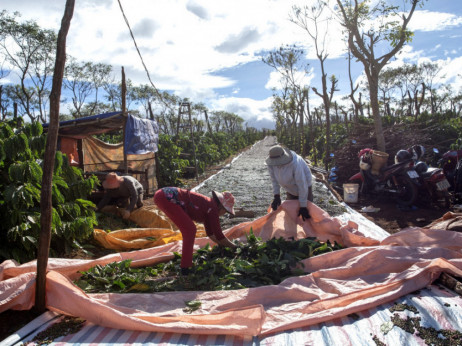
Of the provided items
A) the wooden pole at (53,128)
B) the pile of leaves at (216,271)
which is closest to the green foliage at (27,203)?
the pile of leaves at (216,271)

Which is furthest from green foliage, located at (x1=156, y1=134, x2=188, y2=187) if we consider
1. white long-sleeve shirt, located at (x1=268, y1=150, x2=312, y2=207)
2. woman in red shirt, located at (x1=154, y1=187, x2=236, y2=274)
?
woman in red shirt, located at (x1=154, y1=187, x2=236, y2=274)

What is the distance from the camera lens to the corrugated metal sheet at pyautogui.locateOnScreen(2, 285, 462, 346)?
2.21 meters

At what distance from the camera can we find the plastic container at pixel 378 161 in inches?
263

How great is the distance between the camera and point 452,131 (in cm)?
1046

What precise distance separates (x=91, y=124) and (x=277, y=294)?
18.1 ft

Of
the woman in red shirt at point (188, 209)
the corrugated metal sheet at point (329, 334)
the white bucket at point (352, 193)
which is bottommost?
the corrugated metal sheet at point (329, 334)

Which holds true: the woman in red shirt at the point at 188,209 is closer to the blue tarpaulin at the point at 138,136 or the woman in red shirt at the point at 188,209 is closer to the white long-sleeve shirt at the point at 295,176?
the white long-sleeve shirt at the point at 295,176

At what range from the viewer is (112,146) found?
916cm

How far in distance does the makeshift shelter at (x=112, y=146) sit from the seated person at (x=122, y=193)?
1.24 metres

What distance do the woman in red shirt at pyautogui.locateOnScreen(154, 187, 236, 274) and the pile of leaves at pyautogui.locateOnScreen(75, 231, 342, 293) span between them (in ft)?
0.80

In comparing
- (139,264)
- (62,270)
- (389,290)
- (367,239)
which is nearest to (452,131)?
(367,239)

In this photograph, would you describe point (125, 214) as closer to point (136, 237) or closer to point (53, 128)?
point (136, 237)

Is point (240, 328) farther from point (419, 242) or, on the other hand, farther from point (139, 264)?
point (419, 242)

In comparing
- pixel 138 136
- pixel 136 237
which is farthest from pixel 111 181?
pixel 138 136
